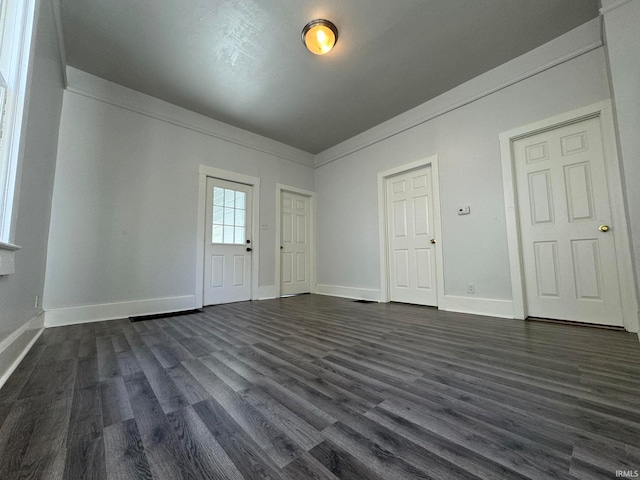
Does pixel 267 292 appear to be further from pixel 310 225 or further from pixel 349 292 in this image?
pixel 310 225

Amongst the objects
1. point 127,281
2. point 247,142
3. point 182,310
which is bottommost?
point 182,310

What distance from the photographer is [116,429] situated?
95 cm

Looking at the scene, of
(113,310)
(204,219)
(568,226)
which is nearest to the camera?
(568,226)

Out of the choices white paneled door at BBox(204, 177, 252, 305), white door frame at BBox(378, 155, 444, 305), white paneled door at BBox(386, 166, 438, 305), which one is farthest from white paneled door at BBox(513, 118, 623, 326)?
white paneled door at BBox(204, 177, 252, 305)

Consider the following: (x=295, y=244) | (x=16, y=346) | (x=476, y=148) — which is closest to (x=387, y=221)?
(x=476, y=148)

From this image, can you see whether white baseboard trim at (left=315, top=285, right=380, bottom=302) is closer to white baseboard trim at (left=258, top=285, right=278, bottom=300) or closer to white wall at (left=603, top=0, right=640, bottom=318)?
white baseboard trim at (left=258, top=285, right=278, bottom=300)

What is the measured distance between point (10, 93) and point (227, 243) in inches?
107

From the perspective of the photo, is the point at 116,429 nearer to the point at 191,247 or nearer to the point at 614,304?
the point at 191,247

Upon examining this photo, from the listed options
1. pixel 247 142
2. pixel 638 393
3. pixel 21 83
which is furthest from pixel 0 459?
pixel 247 142

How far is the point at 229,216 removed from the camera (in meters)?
4.02

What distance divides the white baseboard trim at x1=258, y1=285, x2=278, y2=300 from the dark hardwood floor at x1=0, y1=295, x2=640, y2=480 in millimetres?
2182

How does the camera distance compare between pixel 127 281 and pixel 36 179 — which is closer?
pixel 36 179

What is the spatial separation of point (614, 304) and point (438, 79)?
2948 mm

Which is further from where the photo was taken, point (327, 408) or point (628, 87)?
point (628, 87)
